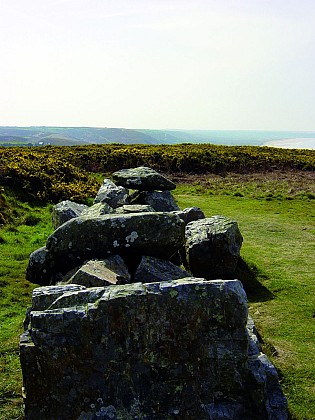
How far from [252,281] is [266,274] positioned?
39.8 inches

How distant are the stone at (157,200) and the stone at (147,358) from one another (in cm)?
1128

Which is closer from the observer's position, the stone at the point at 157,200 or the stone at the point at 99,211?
the stone at the point at 99,211

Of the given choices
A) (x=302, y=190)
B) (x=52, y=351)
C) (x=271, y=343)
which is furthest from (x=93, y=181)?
(x=52, y=351)

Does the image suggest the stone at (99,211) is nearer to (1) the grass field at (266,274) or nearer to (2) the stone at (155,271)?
(1) the grass field at (266,274)

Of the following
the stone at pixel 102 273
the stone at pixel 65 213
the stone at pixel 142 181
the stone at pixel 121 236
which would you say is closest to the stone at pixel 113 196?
the stone at pixel 142 181

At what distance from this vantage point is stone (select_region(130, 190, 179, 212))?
18.6 meters

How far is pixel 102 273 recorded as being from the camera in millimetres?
9875

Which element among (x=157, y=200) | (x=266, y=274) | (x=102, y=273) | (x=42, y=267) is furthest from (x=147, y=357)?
(x=157, y=200)

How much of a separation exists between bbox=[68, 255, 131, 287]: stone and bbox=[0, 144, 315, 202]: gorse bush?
555 inches

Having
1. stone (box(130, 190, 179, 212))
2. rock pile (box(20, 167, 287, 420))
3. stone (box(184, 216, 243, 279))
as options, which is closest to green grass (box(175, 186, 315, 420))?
stone (box(184, 216, 243, 279))

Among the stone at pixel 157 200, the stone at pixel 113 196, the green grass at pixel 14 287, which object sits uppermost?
the stone at pixel 113 196

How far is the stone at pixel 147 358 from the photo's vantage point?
23.1 feet

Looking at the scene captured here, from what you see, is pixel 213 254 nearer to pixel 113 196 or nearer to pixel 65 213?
pixel 113 196

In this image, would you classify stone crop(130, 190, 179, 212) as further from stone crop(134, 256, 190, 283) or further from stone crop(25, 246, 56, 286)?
stone crop(134, 256, 190, 283)
